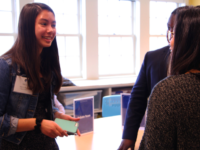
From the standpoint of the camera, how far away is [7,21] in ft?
10.9

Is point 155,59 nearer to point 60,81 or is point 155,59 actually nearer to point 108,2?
point 60,81

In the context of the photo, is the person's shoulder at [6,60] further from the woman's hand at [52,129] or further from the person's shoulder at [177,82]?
the person's shoulder at [177,82]

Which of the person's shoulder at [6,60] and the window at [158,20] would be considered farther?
the window at [158,20]

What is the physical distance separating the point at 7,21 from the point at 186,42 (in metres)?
3.41

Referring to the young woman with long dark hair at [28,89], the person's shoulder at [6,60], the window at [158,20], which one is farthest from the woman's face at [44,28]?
the window at [158,20]

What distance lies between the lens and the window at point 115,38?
4066mm

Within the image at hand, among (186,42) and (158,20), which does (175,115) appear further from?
(158,20)

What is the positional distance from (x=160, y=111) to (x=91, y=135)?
3.21 ft

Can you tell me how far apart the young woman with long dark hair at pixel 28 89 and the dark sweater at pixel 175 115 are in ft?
1.81

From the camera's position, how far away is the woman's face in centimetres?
113

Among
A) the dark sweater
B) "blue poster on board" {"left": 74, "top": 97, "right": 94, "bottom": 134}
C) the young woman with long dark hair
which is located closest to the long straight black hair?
the young woman with long dark hair

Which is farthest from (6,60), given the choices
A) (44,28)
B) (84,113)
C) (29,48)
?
(84,113)

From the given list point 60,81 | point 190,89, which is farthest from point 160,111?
point 60,81

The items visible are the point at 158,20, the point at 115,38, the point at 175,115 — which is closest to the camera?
the point at 175,115
